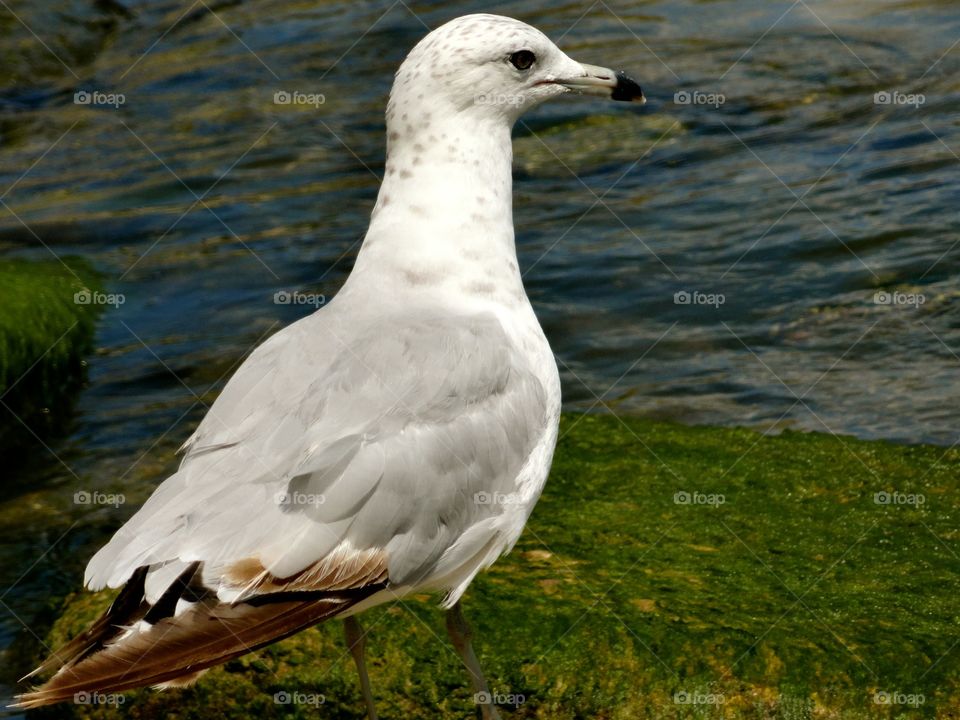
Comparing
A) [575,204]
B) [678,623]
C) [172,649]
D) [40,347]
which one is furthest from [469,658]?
[575,204]

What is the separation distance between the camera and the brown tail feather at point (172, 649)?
3.46 m

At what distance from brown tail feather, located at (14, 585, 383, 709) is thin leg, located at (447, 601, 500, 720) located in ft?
3.16

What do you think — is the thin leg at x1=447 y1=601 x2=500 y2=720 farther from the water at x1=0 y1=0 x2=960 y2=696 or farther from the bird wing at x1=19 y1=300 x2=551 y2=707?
the water at x1=0 y1=0 x2=960 y2=696

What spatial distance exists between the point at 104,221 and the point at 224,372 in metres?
3.13

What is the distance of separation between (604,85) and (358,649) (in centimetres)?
222

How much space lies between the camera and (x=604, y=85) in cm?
520

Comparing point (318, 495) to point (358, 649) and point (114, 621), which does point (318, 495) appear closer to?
point (114, 621)

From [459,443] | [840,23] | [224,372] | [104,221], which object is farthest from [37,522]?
[840,23]

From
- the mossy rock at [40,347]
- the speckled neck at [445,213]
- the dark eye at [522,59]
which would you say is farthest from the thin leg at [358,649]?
the mossy rock at [40,347]

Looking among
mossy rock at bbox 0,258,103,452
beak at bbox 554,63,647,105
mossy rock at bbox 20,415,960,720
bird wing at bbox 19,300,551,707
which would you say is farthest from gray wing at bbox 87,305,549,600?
mossy rock at bbox 0,258,103,452

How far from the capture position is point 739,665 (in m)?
4.54

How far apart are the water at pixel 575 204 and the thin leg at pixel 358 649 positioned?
2.21 meters

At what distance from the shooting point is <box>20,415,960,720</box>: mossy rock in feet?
14.8

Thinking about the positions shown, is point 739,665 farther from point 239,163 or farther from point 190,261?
point 239,163
